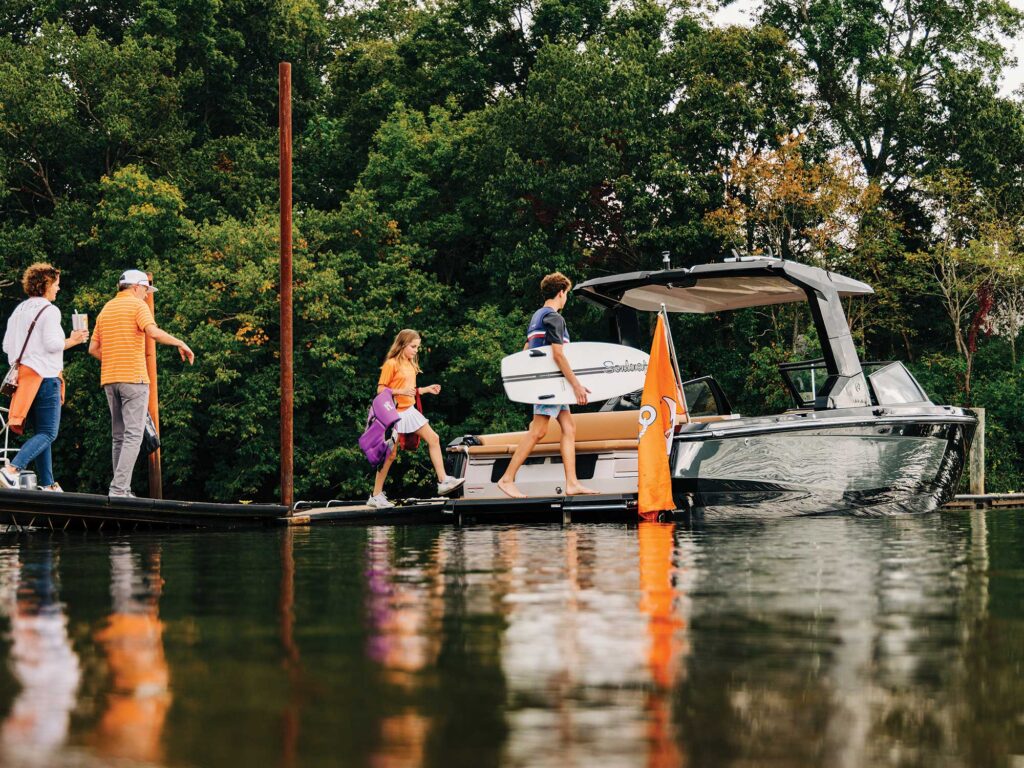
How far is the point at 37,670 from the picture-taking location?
15.4 ft

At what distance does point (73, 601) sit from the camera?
22.2ft

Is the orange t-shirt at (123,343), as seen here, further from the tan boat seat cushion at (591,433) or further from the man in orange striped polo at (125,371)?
the tan boat seat cushion at (591,433)

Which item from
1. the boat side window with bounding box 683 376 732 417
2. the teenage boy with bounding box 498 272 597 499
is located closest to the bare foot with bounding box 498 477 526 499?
the teenage boy with bounding box 498 272 597 499

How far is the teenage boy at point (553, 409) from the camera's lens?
12906 millimetres

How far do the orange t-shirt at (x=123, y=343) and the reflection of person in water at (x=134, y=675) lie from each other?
5187mm

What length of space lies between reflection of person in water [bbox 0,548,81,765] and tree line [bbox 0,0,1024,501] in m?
30.8

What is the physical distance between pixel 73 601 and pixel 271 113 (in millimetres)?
45747

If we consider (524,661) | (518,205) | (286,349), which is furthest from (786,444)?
(518,205)

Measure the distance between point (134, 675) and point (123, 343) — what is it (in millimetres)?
8531

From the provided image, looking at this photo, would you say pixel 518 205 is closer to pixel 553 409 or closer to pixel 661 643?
pixel 553 409

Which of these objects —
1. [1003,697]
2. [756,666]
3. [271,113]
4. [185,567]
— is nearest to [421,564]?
[185,567]

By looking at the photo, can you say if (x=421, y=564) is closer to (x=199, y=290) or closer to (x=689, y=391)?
(x=689, y=391)

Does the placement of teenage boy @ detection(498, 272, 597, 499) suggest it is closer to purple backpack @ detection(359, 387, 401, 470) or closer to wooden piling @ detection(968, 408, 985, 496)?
purple backpack @ detection(359, 387, 401, 470)

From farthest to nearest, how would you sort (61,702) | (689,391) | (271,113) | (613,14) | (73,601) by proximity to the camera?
1. (271,113)
2. (613,14)
3. (689,391)
4. (73,601)
5. (61,702)
